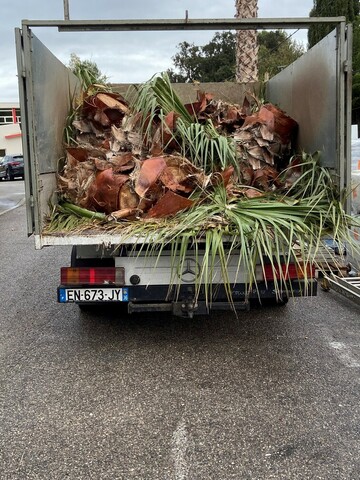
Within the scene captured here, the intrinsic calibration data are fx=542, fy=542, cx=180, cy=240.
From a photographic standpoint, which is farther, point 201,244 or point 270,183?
point 270,183

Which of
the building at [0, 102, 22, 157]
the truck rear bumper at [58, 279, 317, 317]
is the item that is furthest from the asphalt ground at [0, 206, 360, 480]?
the building at [0, 102, 22, 157]

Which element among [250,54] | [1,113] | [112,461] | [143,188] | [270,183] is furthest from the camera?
[1,113]

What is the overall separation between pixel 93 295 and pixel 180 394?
1102mm

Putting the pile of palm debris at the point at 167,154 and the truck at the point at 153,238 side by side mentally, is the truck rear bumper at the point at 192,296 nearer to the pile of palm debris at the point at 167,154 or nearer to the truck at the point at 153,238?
the truck at the point at 153,238

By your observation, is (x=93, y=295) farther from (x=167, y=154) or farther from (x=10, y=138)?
(x=10, y=138)

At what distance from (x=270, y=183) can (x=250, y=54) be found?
574 centimetres

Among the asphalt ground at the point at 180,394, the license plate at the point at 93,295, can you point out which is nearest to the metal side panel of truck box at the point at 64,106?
the license plate at the point at 93,295

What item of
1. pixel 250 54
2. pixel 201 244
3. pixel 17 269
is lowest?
pixel 17 269

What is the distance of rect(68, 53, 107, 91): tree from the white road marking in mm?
3939

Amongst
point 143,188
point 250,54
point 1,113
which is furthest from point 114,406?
point 1,113

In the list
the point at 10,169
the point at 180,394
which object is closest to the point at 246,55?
the point at 180,394

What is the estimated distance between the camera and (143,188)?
434 centimetres

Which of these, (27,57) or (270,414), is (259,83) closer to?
(27,57)

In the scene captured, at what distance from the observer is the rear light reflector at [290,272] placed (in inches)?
159
